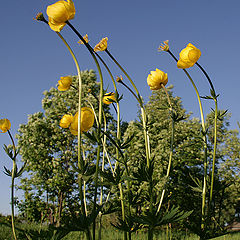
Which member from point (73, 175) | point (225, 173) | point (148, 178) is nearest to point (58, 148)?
point (73, 175)

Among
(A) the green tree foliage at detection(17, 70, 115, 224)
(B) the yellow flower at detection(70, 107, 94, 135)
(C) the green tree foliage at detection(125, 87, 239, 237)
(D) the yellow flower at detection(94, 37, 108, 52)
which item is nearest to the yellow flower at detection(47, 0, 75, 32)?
(D) the yellow flower at detection(94, 37, 108, 52)

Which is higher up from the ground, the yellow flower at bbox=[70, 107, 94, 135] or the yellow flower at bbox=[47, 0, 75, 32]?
the yellow flower at bbox=[47, 0, 75, 32]

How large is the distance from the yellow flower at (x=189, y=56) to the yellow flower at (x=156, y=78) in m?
0.17

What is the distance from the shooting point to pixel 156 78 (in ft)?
5.47

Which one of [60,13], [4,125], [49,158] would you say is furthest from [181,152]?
[60,13]

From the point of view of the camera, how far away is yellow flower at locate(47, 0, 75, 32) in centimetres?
111

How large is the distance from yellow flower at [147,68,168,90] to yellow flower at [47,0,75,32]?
0.71 meters

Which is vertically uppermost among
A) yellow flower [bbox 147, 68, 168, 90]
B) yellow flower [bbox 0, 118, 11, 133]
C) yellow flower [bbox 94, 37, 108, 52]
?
yellow flower [bbox 94, 37, 108, 52]

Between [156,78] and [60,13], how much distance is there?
0.78 metres

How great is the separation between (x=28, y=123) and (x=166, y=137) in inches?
222

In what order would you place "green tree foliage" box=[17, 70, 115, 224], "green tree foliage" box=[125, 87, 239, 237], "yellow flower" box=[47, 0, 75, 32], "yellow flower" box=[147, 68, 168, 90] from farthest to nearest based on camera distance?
1. "green tree foliage" box=[17, 70, 115, 224]
2. "green tree foliage" box=[125, 87, 239, 237]
3. "yellow flower" box=[147, 68, 168, 90]
4. "yellow flower" box=[47, 0, 75, 32]

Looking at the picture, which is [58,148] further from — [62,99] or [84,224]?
[84,224]

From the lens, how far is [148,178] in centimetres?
131

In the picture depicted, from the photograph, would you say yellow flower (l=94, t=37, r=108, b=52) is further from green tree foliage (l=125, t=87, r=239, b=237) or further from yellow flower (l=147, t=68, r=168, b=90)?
green tree foliage (l=125, t=87, r=239, b=237)
